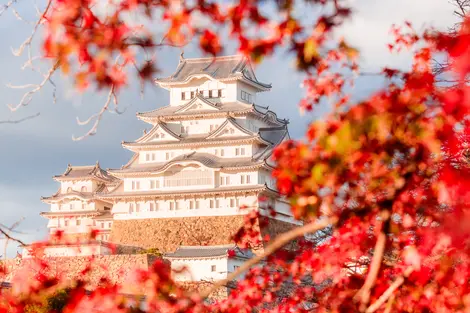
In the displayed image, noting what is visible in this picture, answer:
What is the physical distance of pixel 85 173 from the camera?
5291 centimetres

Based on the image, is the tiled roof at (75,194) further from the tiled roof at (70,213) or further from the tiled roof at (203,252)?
the tiled roof at (203,252)

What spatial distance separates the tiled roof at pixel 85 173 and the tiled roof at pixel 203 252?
15.6m

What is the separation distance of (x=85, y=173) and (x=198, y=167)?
13506 mm

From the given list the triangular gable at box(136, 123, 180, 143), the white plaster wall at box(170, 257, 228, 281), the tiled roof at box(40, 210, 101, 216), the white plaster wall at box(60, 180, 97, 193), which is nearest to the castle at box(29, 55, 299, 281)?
the triangular gable at box(136, 123, 180, 143)

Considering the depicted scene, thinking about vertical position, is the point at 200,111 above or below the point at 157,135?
above

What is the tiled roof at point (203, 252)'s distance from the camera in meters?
35.6

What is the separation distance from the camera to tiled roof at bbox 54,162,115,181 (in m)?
52.3

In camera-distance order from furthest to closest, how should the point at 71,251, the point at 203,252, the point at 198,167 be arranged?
the point at 198,167
the point at 71,251
the point at 203,252

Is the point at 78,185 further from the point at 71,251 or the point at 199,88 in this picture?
the point at 199,88

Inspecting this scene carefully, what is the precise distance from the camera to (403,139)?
4180 millimetres

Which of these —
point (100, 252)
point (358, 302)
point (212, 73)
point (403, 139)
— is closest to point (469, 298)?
point (358, 302)

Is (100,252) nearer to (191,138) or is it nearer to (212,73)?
(191,138)

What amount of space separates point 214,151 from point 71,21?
3752 centimetres

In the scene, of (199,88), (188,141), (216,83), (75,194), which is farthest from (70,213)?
(216,83)
